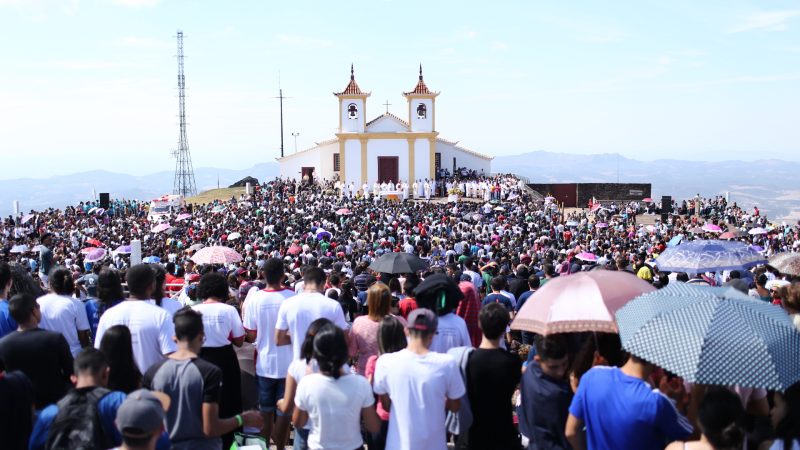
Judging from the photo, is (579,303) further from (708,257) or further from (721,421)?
(708,257)

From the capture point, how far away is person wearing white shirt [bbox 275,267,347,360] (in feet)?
20.3

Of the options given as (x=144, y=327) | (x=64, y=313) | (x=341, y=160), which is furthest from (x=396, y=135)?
(x=144, y=327)

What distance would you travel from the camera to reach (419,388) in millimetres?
4824

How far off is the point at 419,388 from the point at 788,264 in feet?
22.8

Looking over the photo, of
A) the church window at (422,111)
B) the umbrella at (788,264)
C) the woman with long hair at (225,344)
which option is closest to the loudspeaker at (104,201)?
the church window at (422,111)

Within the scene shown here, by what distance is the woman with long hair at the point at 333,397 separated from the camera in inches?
185

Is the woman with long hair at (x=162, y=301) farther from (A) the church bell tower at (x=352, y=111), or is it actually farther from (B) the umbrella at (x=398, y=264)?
(A) the church bell tower at (x=352, y=111)

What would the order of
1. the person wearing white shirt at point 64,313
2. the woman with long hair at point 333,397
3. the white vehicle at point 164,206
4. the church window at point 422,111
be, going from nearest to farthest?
the woman with long hair at point 333,397
the person wearing white shirt at point 64,313
the white vehicle at point 164,206
the church window at point 422,111

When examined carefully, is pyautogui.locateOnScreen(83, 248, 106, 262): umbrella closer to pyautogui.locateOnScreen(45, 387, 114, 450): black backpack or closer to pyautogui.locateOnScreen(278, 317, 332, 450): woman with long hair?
pyautogui.locateOnScreen(278, 317, 332, 450): woman with long hair

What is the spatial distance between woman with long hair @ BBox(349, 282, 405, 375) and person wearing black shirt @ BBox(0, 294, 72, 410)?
213cm

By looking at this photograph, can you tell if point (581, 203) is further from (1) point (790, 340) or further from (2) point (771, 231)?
(1) point (790, 340)

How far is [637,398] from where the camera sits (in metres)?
4.18

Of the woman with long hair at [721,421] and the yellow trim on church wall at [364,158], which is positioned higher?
the yellow trim on church wall at [364,158]

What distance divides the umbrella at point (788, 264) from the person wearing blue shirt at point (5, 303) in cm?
871
